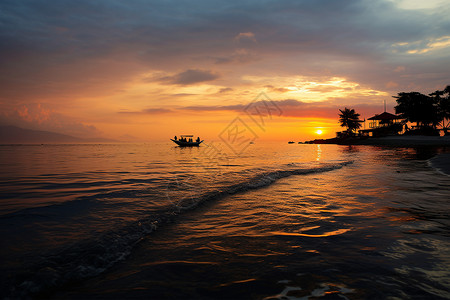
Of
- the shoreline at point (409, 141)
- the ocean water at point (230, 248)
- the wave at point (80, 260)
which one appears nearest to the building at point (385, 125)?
the shoreline at point (409, 141)

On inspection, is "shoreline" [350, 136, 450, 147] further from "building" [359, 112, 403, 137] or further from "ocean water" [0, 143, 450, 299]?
"ocean water" [0, 143, 450, 299]

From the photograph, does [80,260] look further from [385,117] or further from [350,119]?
[350,119]

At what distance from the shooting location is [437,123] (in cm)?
7012

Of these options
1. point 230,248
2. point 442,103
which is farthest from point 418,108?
point 230,248

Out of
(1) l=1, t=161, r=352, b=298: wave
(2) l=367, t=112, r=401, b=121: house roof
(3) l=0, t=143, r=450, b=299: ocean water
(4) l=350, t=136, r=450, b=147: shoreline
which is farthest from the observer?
(2) l=367, t=112, r=401, b=121: house roof

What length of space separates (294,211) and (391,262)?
304 cm

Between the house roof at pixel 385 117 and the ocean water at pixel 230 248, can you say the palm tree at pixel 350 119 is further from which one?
the ocean water at pixel 230 248

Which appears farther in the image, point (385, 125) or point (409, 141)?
point (385, 125)

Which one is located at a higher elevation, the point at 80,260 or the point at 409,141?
the point at 409,141

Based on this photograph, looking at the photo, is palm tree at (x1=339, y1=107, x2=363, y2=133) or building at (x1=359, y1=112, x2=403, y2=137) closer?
building at (x1=359, y1=112, x2=403, y2=137)

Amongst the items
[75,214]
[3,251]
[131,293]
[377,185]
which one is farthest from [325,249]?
[377,185]

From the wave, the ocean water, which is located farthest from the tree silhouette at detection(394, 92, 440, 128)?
the wave

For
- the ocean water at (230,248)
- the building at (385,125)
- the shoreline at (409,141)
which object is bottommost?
the ocean water at (230,248)

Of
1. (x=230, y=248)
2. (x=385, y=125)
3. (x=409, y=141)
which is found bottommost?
(x=230, y=248)
